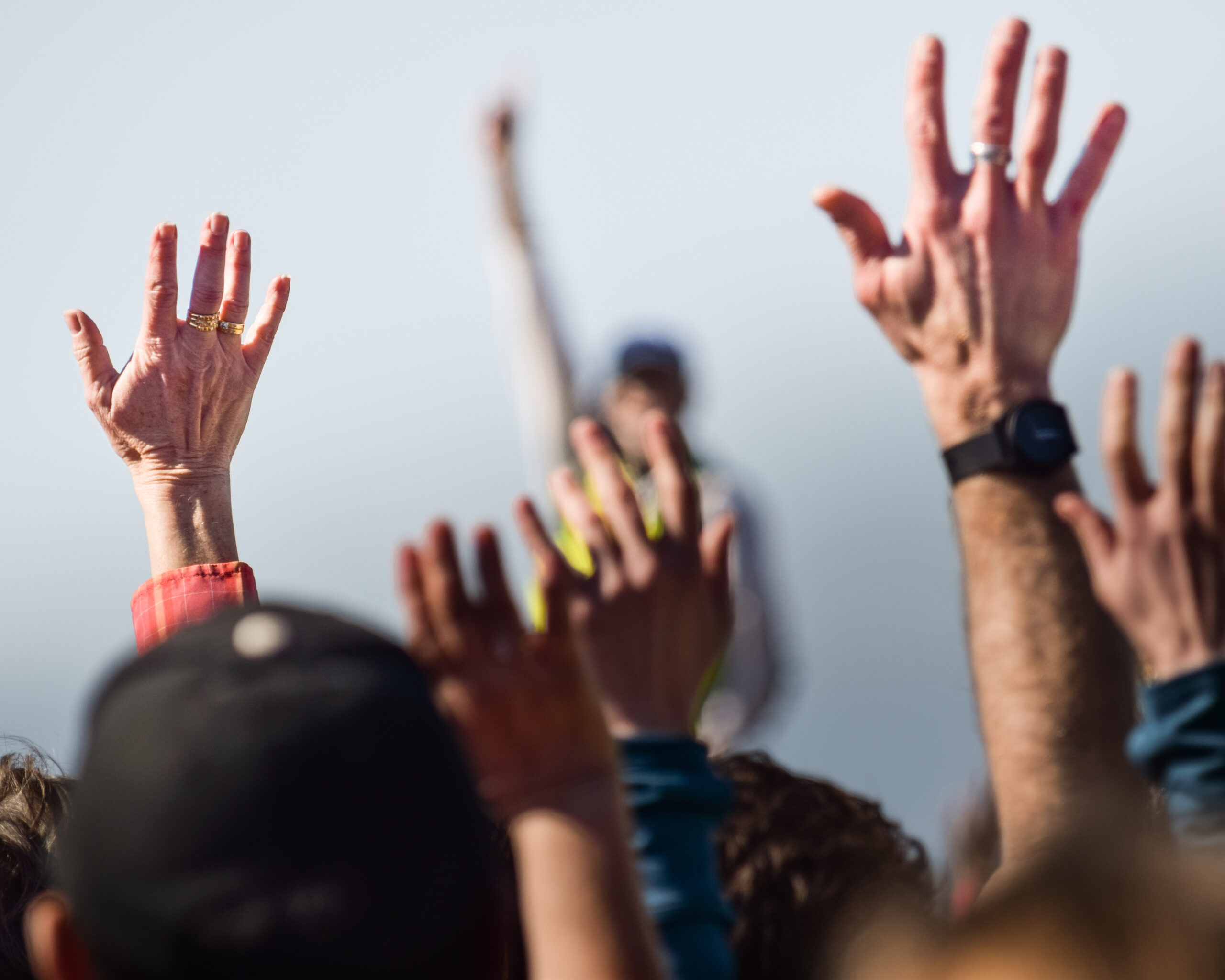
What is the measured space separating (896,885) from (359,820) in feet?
4.00

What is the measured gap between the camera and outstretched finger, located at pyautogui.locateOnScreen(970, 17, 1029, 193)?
1.90 metres

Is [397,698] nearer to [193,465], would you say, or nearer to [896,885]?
[896,885]

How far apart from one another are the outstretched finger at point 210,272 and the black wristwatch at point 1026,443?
174 centimetres

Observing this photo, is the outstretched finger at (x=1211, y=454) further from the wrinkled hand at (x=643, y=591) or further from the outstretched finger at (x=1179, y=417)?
the wrinkled hand at (x=643, y=591)

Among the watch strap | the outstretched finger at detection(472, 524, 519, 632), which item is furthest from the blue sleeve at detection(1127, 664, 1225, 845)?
the outstretched finger at detection(472, 524, 519, 632)

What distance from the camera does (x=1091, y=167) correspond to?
197cm

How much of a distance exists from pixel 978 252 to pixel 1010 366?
150 mm

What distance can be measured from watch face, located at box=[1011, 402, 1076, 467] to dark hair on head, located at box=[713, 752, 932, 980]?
24.2 inches

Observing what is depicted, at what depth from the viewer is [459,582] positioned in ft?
4.71

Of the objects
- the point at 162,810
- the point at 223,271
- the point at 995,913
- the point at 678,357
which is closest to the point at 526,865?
the point at 162,810

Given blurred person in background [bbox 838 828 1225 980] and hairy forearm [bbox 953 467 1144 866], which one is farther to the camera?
hairy forearm [bbox 953 467 1144 866]

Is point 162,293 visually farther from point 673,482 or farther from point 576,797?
point 576,797

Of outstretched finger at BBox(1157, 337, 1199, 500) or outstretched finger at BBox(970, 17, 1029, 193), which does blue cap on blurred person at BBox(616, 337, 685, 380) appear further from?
outstretched finger at BBox(1157, 337, 1199, 500)

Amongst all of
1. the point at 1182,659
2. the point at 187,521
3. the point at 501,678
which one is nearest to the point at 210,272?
the point at 187,521
